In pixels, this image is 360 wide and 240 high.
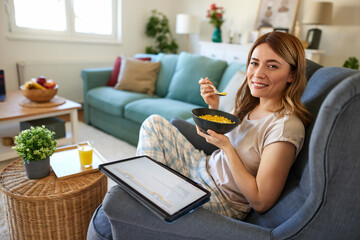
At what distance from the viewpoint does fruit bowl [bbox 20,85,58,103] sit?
2.14 metres

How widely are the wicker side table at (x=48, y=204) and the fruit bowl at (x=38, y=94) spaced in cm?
116

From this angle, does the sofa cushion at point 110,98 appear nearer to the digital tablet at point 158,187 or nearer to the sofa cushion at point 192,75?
the sofa cushion at point 192,75

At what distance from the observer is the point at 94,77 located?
3008mm

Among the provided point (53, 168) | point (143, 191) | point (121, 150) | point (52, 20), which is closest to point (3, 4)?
point (52, 20)

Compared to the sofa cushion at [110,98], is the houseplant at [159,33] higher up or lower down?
higher up

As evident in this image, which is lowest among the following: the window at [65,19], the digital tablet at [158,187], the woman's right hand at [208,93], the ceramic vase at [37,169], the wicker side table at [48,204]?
the wicker side table at [48,204]

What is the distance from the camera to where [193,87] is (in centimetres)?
254

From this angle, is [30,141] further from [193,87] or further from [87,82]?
[87,82]

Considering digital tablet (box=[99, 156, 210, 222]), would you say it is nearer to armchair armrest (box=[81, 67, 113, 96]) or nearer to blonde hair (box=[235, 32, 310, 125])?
blonde hair (box=[235, 32, 310, 125])

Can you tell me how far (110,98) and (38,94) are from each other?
0.72 meters

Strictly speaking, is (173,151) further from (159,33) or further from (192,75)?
(159,33)

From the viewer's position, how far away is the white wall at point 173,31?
309 centimetres

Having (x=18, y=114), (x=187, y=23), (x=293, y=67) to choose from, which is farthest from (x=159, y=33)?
(x=293, y=67)

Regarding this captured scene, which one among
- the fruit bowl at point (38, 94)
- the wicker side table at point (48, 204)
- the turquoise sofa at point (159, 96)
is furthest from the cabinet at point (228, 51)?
the wicker side table at point (48, 204)
